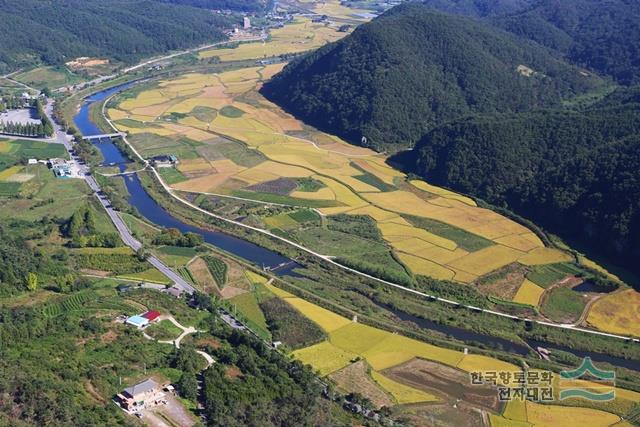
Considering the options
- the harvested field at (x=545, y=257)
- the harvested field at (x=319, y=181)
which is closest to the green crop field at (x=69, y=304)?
the harvested field at (x=319, y=181)

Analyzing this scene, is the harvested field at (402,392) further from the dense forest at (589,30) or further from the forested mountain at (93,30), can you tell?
the forested mountain at (93,30)

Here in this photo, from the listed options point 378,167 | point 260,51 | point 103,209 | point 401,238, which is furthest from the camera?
point 260,51

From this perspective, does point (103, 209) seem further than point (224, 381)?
Yes

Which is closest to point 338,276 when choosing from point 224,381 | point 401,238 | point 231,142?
point 401,238

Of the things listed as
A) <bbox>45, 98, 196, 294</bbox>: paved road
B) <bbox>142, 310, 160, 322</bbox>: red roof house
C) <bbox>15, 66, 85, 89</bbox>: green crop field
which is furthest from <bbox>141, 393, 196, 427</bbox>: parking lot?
<bbox>15, 66, 85, 89</bbox>: green crop field

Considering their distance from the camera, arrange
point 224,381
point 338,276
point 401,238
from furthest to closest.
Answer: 1. point 401,238
2. point 338,276
3. point 224,381

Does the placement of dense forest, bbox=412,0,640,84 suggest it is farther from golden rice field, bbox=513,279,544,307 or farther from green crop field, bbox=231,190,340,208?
golden rice field, bbox=513,279,544,307

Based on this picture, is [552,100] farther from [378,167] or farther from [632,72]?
[378,167]
